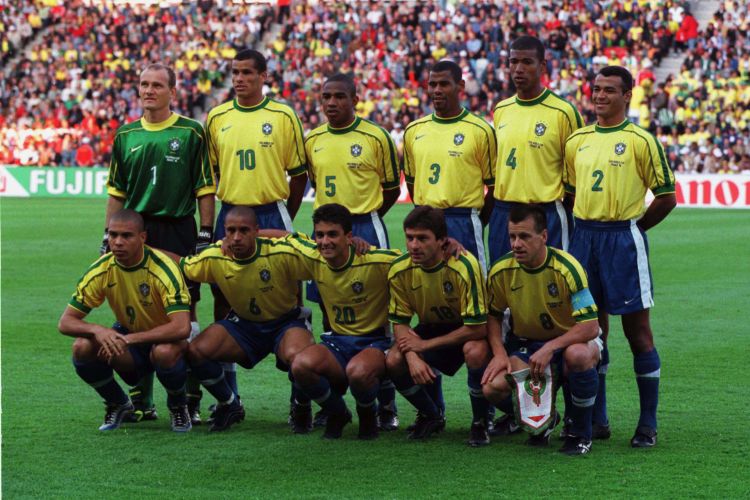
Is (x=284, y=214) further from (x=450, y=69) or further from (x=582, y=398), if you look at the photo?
(x=582, y=398)

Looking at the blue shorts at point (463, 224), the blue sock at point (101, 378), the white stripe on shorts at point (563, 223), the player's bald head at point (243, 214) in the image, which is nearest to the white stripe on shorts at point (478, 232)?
the blue shorts at point (463, 224)

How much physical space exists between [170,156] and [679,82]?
23022mm

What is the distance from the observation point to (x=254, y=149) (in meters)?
7.44

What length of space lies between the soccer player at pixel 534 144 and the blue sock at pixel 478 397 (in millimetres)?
1045

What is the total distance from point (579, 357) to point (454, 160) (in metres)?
1.64

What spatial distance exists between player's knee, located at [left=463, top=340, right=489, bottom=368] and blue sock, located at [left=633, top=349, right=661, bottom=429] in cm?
84

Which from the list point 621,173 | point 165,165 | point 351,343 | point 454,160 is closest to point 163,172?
point 165,165

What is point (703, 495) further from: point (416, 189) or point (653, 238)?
point (653, 238)

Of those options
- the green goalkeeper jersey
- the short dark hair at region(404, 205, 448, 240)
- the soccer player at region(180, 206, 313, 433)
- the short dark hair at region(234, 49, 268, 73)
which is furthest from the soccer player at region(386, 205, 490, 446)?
the short dark hair at region(234, 49, 268, 73)

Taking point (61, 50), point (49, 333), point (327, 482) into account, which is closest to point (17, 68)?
point (61, 50)

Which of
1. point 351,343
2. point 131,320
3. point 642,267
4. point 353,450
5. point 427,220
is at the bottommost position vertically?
point 353,450

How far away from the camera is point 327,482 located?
5.62 meters

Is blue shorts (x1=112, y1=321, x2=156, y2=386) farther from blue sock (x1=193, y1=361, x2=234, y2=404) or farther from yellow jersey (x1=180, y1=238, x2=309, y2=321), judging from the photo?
yellow jersey (x1=180, y1=238, x2=309, y2=321)

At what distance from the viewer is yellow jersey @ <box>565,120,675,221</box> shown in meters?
6.44
